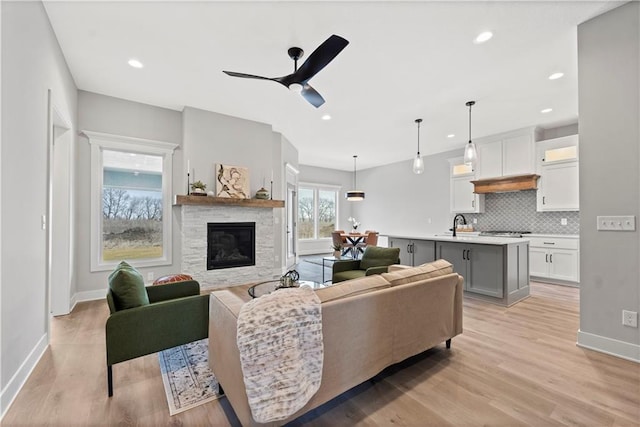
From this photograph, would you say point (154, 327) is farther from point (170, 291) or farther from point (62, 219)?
point (62, 219)

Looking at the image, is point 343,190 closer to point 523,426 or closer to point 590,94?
point 590,94

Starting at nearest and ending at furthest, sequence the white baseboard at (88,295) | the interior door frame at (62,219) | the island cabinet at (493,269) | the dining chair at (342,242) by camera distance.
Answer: the interior door frame at (62,219) → the island cabinet at (493,269) → the white baseboard at (88,295) → the dining chair at (342,242)

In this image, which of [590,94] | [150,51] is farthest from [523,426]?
[150,51]

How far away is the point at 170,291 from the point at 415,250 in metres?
3.76

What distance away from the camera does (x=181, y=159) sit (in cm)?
461

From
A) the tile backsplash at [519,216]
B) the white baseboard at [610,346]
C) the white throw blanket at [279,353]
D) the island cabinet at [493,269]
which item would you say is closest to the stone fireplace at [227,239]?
the island cabinet at [493,269]

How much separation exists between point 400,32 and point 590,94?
1840mm

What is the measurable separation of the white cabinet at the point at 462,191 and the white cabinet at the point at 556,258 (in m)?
1.33

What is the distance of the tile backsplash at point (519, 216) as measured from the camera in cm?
524

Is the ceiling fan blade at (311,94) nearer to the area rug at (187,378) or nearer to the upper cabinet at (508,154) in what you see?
the area rug at (187,378)

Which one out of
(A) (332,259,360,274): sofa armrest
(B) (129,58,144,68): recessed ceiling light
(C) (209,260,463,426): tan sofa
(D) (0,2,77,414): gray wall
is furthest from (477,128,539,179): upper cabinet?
(D) (0,2,77,414): gray wall

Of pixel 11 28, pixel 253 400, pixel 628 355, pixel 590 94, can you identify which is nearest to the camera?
pixel 253 400

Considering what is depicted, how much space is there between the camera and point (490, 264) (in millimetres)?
3871

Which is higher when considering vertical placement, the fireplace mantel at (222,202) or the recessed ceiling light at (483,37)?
the recessed ceiling light at (483,37)
